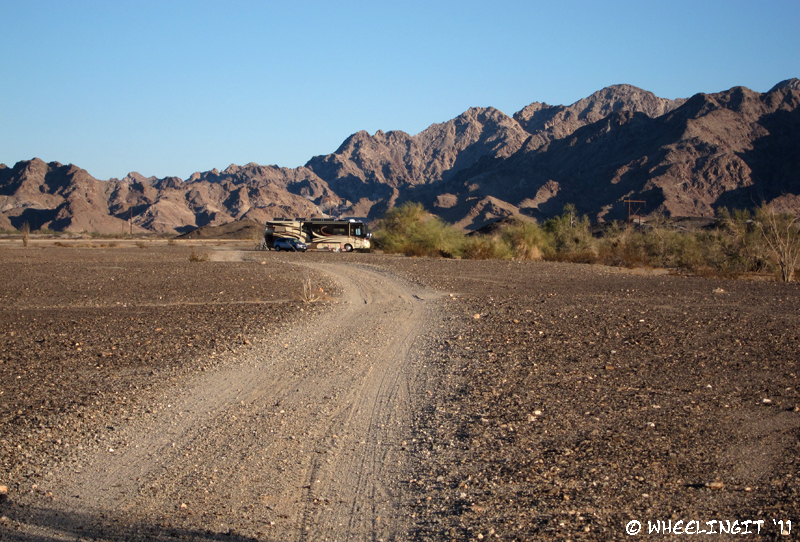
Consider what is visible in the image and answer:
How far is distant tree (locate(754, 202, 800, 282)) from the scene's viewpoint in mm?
25938

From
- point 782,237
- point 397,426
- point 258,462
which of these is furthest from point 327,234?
point 258,462

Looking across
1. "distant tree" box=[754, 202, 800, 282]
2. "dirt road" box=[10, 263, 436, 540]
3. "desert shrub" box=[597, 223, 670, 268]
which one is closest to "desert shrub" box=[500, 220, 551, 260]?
"desert shrub" box=[597, 223, 670, 268]

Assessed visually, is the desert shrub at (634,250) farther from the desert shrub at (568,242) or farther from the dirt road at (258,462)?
the dirt road at (258,462)

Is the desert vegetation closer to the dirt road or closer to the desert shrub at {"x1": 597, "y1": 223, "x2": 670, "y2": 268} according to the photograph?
the desert shrub at {"x1": 597, "y1": 223, "x2": 670, "y2": 268}

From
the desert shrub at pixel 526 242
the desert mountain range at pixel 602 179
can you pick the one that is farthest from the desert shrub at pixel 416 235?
the desert mountain range at pixel 602 179

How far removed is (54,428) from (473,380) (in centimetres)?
467

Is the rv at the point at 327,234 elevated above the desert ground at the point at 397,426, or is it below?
above

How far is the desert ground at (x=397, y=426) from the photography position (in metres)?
4.30

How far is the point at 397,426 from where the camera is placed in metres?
6.24

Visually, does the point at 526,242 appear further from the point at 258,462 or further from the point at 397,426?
the point at 258,462

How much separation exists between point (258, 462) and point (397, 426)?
60.0 inches

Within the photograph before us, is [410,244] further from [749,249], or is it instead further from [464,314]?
[464,314]

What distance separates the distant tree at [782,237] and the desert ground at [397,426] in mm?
14433

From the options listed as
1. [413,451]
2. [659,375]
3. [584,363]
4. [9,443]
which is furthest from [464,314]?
[9,443]
